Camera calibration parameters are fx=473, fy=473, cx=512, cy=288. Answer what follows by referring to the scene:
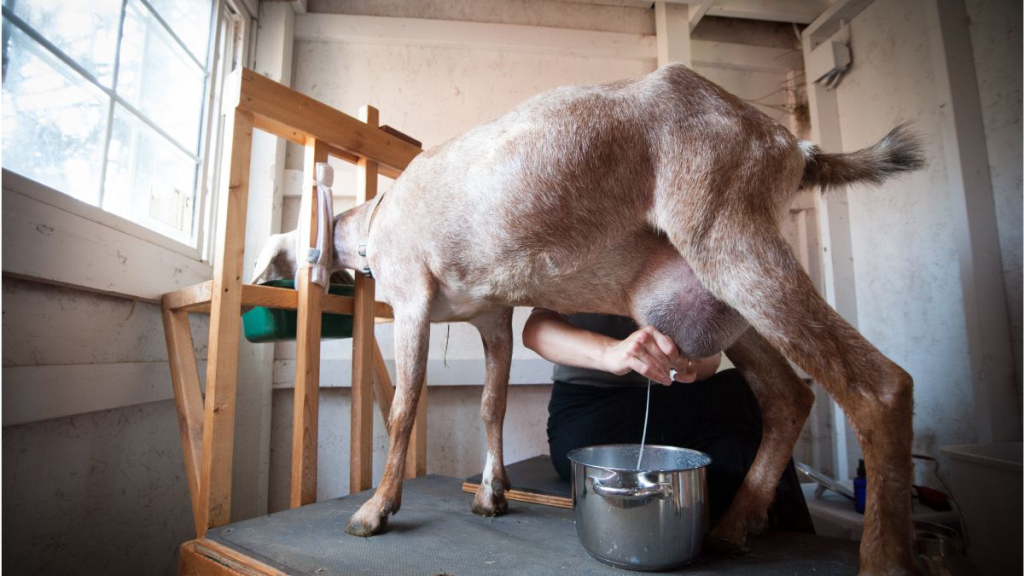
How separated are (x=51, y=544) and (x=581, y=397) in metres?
1.72

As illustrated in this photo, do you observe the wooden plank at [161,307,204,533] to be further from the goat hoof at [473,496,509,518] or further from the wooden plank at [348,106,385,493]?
the goat hoof at [473,496,509,518]

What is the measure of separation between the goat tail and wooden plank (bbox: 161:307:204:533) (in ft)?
6.35

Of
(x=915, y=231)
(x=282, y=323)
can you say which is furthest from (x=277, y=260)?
(x=915, y=231)

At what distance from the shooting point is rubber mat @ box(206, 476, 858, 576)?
1.00 meters

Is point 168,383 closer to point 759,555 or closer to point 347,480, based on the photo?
point 347,480

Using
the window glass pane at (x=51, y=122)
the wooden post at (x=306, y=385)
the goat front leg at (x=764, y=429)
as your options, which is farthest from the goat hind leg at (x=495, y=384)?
the window glass pane at (x=51, y=122)

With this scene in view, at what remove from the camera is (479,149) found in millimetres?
1139

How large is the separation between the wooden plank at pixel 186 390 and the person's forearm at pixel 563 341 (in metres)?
1.15

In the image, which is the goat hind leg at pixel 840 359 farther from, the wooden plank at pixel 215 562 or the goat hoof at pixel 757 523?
the wooden plank at pixel 215 562

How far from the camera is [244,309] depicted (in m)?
1.87

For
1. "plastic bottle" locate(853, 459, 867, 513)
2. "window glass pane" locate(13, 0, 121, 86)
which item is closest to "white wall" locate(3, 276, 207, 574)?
"window glass pane" locate(13, 0, 121, 86)

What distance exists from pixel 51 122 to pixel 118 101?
354mm

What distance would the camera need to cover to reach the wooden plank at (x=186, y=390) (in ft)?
5.24

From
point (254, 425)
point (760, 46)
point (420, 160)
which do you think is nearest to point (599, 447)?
point (420, 160)
